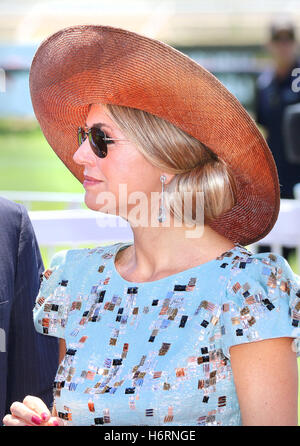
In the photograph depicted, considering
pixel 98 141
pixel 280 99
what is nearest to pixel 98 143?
pixel 98 141

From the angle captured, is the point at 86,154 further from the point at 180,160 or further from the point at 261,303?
the point at 261,303

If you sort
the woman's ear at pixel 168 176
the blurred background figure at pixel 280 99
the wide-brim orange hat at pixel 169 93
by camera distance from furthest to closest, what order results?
the blurred background figure at pixel 280 99, the woman's ear at pixel 168 176, the wide-brim orange hat at pixel 169 93

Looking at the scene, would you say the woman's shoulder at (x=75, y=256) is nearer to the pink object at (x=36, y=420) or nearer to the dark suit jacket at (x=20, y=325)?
the dark suit jacket at (x=20, y=325)

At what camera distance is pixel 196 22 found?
36.2 m

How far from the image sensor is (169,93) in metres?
2.19

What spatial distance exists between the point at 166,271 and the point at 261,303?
0.34m

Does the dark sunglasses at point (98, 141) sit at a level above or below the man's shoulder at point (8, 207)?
above

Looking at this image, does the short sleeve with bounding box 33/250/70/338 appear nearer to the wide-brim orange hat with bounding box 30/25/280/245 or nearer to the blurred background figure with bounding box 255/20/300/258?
the wide-brim orange hat with bounding box 30/25/280/245

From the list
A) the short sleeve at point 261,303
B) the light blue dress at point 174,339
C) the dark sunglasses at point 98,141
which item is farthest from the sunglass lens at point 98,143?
the short sleeve at point 261,303

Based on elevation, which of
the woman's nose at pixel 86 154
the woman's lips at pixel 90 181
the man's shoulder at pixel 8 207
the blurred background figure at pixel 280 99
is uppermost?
the blurred background figure at pixel 280 99

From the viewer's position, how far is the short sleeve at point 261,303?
204cm

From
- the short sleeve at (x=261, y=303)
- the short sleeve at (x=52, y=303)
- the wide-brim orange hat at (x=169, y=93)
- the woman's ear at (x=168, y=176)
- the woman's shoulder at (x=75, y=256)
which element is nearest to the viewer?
the short sleeve at (x=261, y=303)

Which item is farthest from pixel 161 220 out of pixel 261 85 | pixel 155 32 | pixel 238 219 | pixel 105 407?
pixel 155 32
